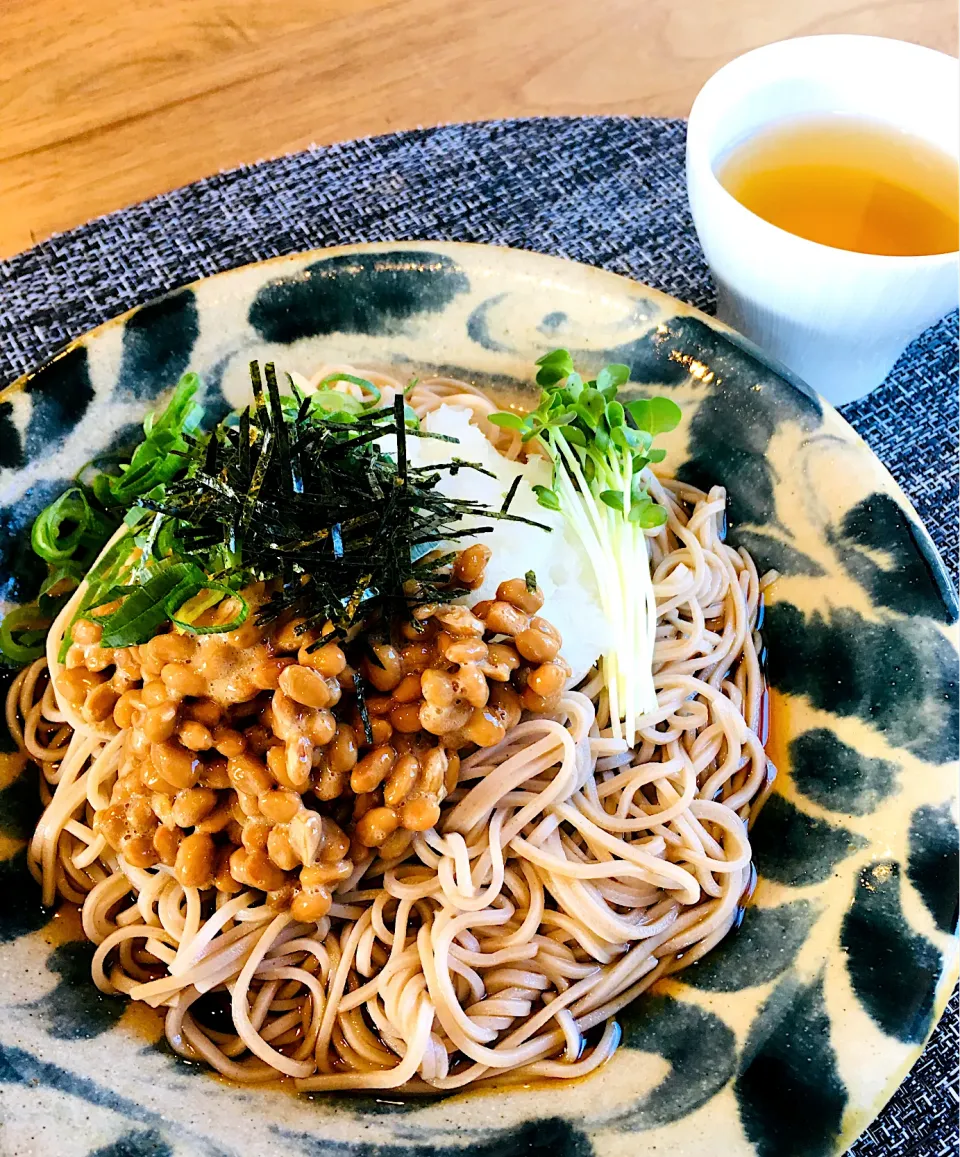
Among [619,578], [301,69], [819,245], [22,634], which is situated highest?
[301,69]

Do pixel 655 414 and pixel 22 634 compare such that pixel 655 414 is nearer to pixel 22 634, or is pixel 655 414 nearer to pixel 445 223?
pixel 445 223

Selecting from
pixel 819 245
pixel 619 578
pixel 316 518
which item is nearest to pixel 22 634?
pixel 316 518

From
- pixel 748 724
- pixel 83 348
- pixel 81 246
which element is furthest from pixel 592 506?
pixel 81 246

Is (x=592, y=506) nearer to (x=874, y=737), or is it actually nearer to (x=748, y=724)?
(x=748, y=724)

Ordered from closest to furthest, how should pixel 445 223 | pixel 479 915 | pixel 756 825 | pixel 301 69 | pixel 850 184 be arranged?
pixel 479 915, pixel 756 825, pixel 850 184, pixel 445 223, pixel 301 69

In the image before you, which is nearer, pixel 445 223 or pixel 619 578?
pixel 619 578

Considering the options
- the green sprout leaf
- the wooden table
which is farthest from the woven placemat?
the green sprout leaf

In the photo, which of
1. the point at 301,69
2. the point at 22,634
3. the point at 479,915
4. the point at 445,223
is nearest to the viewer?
the point at 479,915
